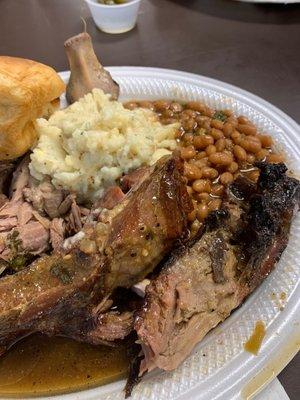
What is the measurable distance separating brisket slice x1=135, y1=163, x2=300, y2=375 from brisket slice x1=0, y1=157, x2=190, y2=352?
0.17 metres

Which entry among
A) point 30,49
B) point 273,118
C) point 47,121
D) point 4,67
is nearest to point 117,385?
point 47,121

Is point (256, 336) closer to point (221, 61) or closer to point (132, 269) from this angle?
point (132, 269)

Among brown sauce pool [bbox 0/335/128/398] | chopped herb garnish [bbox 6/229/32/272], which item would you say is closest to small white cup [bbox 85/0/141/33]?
chopped herb garnish [bbox 6/229/32/272]

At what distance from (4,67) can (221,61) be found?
2552mm

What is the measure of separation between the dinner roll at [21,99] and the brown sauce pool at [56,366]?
125cm

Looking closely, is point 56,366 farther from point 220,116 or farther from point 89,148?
point 220,116

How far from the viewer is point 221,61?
186 inches

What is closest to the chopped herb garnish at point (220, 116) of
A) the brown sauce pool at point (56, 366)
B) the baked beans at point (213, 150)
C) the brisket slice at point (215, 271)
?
the baked beans at point (213, 150)

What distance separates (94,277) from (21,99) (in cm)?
122

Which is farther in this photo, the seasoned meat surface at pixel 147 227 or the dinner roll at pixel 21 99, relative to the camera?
the dinner roll at pixel 21 99

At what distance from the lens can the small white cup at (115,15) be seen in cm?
488

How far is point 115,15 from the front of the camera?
507cm

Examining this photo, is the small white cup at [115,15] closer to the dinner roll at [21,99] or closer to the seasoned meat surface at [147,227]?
the dinner roll at [21,99]

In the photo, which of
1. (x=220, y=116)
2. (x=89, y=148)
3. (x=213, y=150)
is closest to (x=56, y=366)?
(x=89, y=148)
